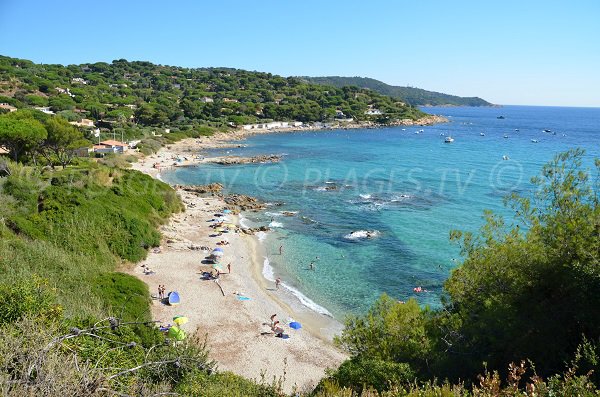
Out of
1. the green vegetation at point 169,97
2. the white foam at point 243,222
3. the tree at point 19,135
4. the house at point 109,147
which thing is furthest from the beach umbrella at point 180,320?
the green vegetation at point 169,97

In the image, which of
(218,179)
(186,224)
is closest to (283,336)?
(186,224)

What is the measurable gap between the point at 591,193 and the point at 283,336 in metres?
11.6

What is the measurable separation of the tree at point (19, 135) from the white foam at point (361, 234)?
24867mm

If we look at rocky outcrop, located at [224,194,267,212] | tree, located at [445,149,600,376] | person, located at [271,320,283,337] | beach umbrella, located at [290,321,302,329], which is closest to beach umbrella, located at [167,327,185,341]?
person, located at [271,320,283,337]

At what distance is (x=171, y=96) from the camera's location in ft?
375

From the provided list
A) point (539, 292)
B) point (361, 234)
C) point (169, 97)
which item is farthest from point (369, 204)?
point (169, 97)

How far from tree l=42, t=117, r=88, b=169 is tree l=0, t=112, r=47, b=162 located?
29.9 inches

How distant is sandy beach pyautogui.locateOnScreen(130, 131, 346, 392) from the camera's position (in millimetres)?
14430

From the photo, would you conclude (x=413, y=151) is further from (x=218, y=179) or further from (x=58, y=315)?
(x=58, y=315)

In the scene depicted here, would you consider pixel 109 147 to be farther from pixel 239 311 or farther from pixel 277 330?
pixel 277 330

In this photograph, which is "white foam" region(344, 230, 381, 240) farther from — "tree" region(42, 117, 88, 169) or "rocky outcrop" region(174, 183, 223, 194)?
"tree" region(42, 117, 88, 169)

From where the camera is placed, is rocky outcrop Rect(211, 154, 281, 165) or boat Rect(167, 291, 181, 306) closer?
boat Rect(167, 291, 181, 306)

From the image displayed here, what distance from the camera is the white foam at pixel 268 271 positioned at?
2219cm

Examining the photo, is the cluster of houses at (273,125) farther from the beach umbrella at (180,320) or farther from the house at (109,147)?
the beach umbrella at (180,320)
